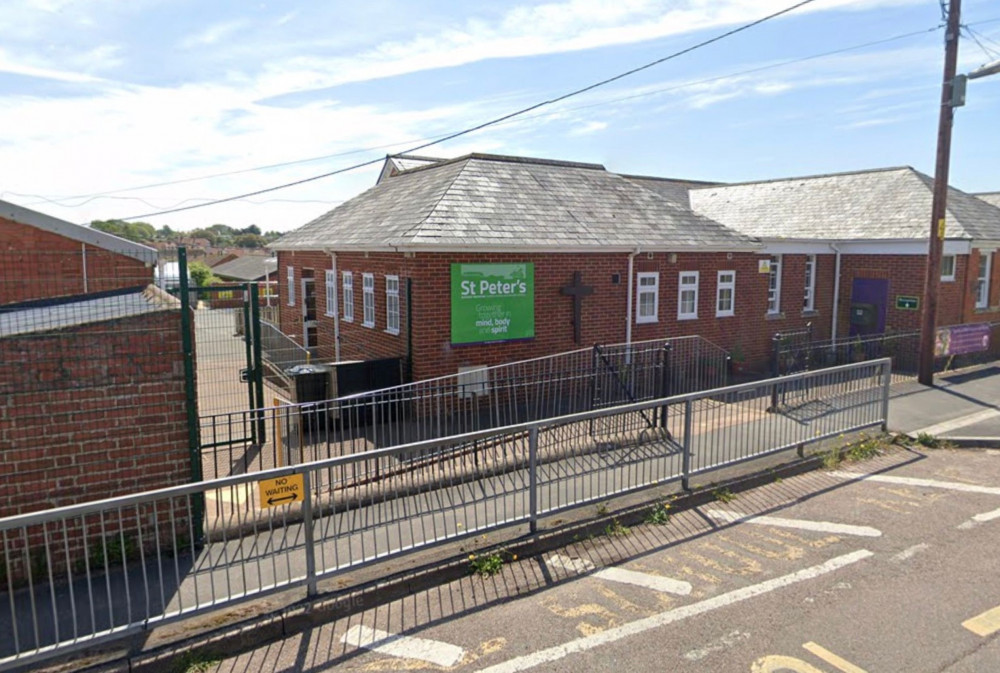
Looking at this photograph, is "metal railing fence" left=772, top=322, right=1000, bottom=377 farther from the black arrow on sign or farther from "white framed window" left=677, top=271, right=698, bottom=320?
the black arrow on sign

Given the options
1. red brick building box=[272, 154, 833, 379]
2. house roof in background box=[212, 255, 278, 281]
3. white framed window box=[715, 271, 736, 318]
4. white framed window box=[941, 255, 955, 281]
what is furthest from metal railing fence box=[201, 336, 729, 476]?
house roof in background box=[212, 255, 278, 281]

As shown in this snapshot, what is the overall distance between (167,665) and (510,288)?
9.28 meters

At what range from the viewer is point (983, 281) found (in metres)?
19.1

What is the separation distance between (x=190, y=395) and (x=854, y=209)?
792 inches

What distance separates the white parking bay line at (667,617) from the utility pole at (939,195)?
9795 mm

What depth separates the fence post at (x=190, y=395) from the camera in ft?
20.4

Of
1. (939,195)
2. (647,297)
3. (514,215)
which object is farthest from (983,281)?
(514,215)

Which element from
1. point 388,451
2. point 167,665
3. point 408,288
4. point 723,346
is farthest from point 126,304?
point 723,346

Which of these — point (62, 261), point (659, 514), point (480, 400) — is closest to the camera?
point (659, 514)

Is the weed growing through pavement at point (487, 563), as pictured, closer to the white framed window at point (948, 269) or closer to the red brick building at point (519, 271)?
the red brick building at point (519, 271)

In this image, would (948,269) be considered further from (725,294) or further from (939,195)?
(725,294)

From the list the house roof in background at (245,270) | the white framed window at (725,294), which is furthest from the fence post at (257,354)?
the house roof in background at (245,270)

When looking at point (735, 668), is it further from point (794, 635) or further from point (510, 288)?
point (510, 288)

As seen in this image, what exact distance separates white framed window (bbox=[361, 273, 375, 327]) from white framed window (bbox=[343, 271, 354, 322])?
716mm
